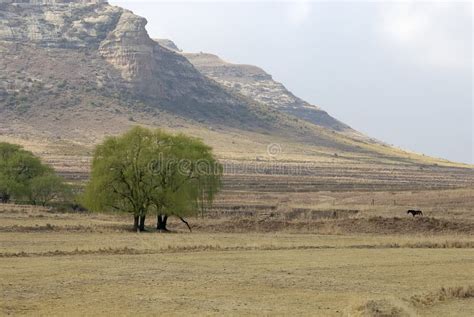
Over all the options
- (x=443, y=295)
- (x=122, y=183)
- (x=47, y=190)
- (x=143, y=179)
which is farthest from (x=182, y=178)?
(x=443, y=295)

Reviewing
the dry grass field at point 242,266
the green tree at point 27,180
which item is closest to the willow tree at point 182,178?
the dry grass field at point 242,266

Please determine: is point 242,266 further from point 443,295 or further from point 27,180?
point 27,180

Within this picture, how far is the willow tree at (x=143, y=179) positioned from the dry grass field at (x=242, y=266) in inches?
80.6

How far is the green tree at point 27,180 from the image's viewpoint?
83.6 metres

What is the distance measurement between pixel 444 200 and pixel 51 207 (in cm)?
4265

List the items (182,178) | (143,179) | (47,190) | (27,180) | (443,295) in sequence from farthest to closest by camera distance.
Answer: (27,180) < (47,190) < (182,178) < (143,179) < (443,295)

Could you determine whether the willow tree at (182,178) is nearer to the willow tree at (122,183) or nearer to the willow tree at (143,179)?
the willow tree at (143,179)

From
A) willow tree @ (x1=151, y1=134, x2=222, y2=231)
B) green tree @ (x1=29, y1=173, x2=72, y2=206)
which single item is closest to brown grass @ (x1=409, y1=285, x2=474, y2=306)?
willow tree @ (x1=151, y1=134, x2=222, y2=231)

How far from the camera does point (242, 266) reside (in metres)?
39.2

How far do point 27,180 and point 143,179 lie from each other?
26.3 m

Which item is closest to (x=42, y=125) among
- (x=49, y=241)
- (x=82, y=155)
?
(x=82, y=155)

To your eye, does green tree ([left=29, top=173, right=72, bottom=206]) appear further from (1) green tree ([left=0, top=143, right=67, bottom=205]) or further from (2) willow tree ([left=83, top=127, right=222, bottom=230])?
(2) willow tree ([left=83, top=127, right=222, bottom=230])

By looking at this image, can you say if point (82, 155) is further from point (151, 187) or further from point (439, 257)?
point (439, 257)

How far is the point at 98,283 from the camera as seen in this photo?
31.8m
